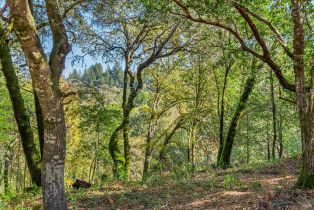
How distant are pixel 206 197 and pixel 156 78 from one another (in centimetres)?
1698

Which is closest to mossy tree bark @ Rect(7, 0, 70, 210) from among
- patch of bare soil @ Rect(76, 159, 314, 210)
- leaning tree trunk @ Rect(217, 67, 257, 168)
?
patch of bare soil @ Rect(76, 159, 314, 210)

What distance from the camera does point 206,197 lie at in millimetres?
8828

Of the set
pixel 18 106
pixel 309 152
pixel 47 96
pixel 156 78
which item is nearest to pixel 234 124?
pixel 156 78

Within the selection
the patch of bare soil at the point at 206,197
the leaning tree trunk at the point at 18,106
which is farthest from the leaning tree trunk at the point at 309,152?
the leaning tree trunk at the point at 18,106

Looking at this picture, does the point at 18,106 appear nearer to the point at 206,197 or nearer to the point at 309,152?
the point at 206,197

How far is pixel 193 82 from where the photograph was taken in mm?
24641

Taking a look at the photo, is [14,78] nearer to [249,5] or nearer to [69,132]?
[249,5]

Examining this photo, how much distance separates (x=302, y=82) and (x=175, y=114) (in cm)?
2187

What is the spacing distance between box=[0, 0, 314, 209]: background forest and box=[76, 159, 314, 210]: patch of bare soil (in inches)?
15.1

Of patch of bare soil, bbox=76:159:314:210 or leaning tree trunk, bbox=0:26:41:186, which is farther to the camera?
leaning tree trunk, bbox=0:26:41:186

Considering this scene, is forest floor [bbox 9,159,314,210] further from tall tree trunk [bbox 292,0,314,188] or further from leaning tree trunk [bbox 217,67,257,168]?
leaning tree trunk [bbox 217,67,257,168]

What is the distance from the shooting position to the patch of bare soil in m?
6.99

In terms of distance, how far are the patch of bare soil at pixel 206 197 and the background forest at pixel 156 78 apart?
38cm

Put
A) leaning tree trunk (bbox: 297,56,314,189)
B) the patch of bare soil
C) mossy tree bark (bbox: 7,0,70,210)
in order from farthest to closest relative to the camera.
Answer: leaning tree trunk (bbox: 297,56,314,189) < the patch of bare soil < mossy tree bark (bbox: 7,0,70,210)
